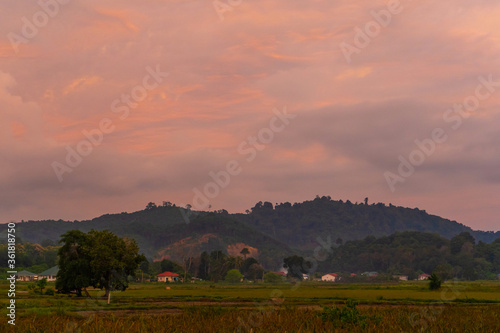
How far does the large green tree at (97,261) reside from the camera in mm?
76438

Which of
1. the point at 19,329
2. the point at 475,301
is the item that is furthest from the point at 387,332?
the point at 475,301

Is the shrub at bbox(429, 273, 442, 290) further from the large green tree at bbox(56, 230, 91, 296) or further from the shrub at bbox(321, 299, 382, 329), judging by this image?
the shrub at bbox(321, 299, 382, 329)

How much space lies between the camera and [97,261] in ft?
251

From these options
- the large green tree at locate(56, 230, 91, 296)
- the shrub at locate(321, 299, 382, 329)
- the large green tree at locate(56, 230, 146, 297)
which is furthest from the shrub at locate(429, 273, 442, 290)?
the shrub at locate(321, 299, 382, 329)

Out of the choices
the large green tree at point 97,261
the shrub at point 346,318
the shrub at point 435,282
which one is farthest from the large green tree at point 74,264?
the shrub at point 435,282

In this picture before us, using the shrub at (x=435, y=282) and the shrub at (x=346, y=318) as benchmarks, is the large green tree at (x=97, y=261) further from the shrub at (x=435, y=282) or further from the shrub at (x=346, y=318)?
the shrub at (x=435, y=282)

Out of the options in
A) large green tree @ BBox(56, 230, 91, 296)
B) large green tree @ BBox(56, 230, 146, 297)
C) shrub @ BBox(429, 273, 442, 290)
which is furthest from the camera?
shrub @ BBox(429, 273, 442, 290)

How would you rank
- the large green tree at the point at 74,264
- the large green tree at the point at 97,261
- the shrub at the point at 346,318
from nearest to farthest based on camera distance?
1. the shrub at the point at 346,318
2. the large green tree at the point at 97,261
3. the large green tree at the point at 74,264

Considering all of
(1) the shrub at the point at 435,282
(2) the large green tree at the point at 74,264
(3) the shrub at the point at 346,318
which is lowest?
(1) the shrub at the point at 435,282

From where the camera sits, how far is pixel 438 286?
120688 millimetres

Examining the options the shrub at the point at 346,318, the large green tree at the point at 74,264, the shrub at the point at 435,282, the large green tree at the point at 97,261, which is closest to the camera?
the shrub at the point at 346,318

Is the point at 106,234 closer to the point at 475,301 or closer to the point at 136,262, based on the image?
the point at 136,262

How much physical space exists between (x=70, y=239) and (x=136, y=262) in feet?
44.7

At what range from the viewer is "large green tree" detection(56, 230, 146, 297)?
7644 cm
